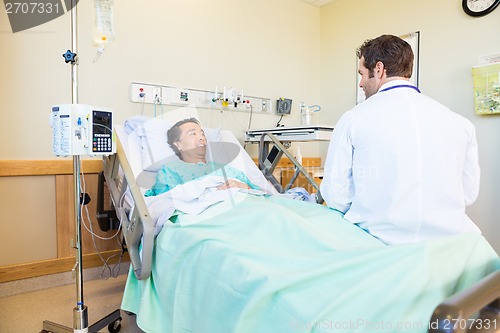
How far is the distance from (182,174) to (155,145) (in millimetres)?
368

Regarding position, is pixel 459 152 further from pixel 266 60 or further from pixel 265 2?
pixel 265 2

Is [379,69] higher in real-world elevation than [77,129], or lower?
higher

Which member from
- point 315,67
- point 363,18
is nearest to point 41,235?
point 315,67

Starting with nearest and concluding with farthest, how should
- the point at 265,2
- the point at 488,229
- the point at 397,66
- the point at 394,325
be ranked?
the point at 394,325 < the point at 397,66 < the point at 488,229 < the point at 265,2

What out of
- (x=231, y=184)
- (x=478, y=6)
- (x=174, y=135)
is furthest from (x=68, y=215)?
(x=478, y=6)

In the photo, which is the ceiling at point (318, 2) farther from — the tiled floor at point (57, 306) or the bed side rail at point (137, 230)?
the tiled floor at point (57, 306)

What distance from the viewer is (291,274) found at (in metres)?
0.95

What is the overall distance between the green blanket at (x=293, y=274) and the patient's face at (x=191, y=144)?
76 centimetres

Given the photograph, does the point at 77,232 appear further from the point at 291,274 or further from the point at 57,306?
the point at 291,274

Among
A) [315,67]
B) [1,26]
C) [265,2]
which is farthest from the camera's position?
[315,67]

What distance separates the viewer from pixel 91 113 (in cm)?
144

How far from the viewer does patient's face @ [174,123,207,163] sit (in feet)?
7.10

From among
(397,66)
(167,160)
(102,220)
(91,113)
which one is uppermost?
(397,66)

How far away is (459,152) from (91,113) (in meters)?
1.39
